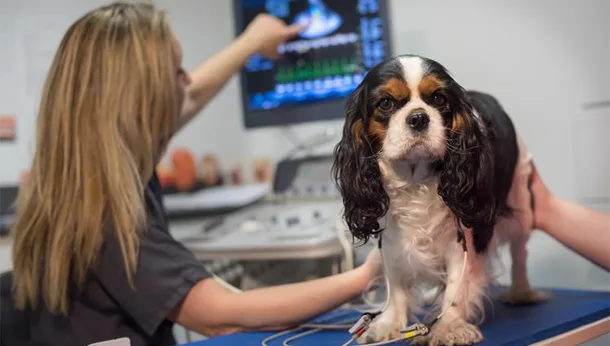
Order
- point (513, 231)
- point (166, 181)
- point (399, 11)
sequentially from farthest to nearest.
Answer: point (166, 181) < point (399, 11) < point (513, 231)

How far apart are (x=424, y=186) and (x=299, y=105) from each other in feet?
3.89

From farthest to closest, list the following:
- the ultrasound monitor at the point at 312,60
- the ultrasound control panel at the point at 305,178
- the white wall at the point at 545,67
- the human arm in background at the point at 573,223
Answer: the ultrasound control panel at the point at 305,178 < the ultrasound monitor at the point at 312,60 < the white wall at the point at 545,67 < the human arm in background at the point at 573,223

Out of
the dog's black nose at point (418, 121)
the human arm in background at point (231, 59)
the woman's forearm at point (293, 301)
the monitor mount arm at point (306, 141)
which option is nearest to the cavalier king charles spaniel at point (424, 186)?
the dog's black nose at point (418, 121)

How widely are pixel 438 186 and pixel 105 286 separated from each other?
2.08 feet

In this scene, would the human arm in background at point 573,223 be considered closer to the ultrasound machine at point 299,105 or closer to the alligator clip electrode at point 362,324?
the alligator clip electrode at point 362,324

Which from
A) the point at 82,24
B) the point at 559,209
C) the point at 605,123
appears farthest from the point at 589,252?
the point at 82,24

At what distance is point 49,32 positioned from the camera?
7.09 feet

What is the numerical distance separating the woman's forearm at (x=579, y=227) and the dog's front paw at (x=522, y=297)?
120 mm

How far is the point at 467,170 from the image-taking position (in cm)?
86

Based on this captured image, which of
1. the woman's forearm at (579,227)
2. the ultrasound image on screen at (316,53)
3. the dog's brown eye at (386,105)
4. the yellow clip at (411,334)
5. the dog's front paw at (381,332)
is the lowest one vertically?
the dog's front paw at (381,332)

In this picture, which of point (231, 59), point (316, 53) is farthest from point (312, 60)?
point (231, 59)

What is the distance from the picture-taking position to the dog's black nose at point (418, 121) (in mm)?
837

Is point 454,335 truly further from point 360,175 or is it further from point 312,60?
point 312,60

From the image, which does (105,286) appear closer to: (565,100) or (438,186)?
(438,186)
